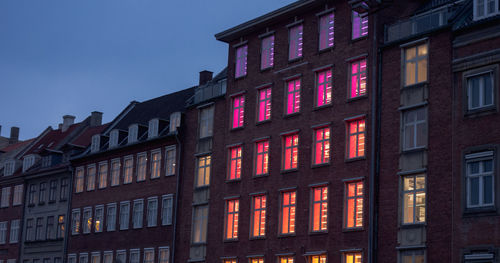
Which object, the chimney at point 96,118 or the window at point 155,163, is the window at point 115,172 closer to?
the window at point 155,163

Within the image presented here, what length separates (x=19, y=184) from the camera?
234 feet

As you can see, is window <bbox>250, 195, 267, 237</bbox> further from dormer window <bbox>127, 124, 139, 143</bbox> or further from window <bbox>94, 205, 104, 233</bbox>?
window <bbox>94, 205, 104, 233</bbox>

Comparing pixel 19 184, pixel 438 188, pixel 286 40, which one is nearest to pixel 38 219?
pixel 19 184

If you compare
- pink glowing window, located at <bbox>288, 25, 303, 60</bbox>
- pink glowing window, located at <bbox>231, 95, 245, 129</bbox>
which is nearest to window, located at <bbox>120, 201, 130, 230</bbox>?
pink glowing window, located at <bbox>231, 95, 245, 129</bbox>

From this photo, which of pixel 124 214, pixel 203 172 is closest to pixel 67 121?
pixel 124 214

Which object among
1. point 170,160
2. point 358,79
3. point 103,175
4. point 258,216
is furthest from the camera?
point 103,175

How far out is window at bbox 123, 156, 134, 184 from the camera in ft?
195

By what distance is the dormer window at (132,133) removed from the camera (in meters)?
59.7

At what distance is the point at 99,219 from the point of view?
61.2m

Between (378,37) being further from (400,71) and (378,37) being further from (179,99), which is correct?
(179,99)

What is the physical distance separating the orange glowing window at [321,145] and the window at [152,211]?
50.2 ft

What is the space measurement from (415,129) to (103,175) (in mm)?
29435

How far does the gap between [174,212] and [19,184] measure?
2266 cm

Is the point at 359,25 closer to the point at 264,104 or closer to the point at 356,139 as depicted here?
the point at 356,139
